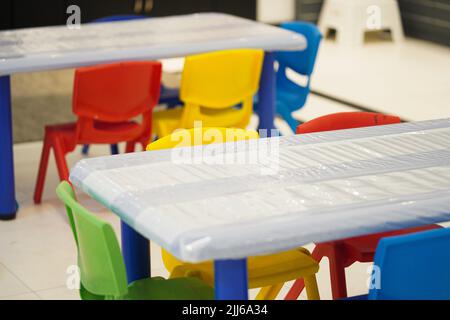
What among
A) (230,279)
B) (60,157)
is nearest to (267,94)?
(60,157)

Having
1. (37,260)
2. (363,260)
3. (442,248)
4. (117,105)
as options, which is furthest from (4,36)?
(442,248)

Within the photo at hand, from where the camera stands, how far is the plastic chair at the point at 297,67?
5.68 metres

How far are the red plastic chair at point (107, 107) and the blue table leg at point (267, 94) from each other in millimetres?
697

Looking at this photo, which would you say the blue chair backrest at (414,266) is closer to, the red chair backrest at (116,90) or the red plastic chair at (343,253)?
the red plastic chair at (343,253)

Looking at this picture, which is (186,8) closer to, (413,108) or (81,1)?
(81,1)

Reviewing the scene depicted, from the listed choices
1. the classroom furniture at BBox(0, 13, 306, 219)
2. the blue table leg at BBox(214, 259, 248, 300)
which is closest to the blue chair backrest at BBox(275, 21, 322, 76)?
the classroom furniture at BBox(0, 13, 306, 219)

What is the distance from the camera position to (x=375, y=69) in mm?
8281

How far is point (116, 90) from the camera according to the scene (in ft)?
15.7

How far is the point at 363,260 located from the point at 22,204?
7.57 feet

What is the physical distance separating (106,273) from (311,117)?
14.0 feet

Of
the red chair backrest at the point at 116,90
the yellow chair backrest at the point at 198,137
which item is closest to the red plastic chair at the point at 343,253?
the yellow chair backrest at the point at 198,137

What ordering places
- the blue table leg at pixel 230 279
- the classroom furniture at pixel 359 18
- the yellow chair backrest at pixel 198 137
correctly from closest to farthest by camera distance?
1. the blue table leg at pixel 230 279
2. the yellow chair backrest at pixel 198 137
3. the classroom furniture at pixel 359 18

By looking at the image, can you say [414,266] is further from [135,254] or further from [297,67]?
[297,67]

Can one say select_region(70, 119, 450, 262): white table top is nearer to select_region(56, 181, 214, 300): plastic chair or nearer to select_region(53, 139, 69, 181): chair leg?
select_region(56, 181, 214, 300): plastic chair
